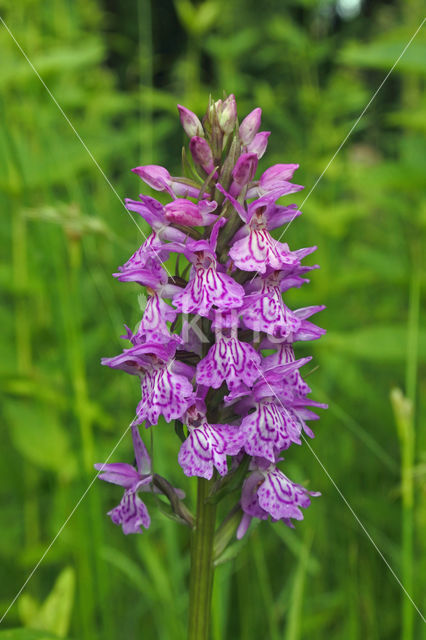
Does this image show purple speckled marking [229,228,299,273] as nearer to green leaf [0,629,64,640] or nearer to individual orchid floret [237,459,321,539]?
individual orchid floret [237,459,321,539]

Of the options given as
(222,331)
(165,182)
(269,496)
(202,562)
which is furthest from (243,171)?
(202,562)

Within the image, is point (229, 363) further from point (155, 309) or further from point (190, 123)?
point (190, 123)

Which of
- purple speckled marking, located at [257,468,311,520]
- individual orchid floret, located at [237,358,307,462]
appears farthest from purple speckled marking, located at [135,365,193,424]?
purple speckled marking, located at [257,468,311,520]

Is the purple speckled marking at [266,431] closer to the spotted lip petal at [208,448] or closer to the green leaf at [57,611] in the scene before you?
the spotted lip petal at [208,448]

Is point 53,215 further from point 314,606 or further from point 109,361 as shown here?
point 314,606

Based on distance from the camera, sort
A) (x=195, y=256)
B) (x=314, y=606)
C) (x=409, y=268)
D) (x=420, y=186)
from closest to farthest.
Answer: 1. (x=195, y=256)
2. (x=314, y=606)
3. (x=420, y=186)
4. (x=409, y=268)

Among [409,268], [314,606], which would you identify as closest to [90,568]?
[314,606]
